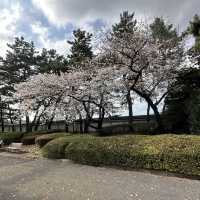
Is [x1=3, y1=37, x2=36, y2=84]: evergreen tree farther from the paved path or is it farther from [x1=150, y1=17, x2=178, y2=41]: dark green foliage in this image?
the paved path

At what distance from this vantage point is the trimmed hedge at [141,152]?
6.80 m

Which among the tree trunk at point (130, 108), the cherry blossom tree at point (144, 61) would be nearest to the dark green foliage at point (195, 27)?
the cherry blossom tree at point (144, 61)

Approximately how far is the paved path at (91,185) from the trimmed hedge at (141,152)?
285mm

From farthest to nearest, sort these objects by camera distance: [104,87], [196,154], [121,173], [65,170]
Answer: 1. [104,87]
2. [65,170]
3. [121,173]
4. [196,154]

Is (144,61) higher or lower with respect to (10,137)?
higher

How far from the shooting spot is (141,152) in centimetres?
767

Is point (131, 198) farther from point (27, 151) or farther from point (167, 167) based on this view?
point (27, 151)

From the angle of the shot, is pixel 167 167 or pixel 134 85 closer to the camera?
pixel 167 167

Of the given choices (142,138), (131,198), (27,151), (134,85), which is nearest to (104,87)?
(134,85)

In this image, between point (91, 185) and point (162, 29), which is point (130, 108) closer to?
point (162, 29)

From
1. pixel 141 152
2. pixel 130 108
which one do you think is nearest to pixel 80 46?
pixel 130 108

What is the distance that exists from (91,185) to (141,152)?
183 cm

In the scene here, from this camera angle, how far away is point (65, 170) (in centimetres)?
846

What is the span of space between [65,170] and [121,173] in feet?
5.99
